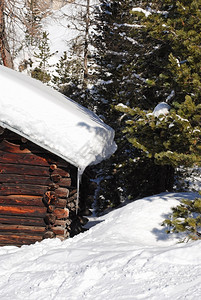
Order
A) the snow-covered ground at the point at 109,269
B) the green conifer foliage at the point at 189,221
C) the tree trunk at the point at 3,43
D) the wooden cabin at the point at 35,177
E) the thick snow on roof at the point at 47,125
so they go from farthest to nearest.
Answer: the tree trunk at the point at 3,43 → the wooden cabin at the point at 35,177 → the thick snow on roof at the point at 47,125 → the green conifer foliage at the point at 189,221 → the snow-covered ground at the point at 109,269

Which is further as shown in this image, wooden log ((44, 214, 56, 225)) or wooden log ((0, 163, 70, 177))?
wooden log ((0, 163, 70, 177))

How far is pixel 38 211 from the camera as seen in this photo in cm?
781

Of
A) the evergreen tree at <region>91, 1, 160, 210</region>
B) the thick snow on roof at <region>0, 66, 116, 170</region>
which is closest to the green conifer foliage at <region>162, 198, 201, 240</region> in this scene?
the thick snow on roof at <region>0, 66, 116, 170</region>

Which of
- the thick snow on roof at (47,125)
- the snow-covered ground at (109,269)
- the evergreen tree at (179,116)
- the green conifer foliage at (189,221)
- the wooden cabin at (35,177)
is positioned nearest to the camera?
the snow-covered ground at (109,269)

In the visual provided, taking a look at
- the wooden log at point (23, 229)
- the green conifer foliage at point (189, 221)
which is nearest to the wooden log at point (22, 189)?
the wooden log at point (23, 229)

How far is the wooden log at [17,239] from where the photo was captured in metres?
7.79

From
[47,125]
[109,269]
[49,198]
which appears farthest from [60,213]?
[109,269]

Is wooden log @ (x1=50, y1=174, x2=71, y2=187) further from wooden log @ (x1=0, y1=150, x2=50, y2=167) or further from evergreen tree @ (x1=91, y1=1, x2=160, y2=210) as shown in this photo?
evergreen tree @ (x1=91, y1=1, x2=160, y2=210)

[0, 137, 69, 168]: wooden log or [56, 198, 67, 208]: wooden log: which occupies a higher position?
[0, 137, 69, 168]: wooden log

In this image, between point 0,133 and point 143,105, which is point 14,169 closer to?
point 0,133

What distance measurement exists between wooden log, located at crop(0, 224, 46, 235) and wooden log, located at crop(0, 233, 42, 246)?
10 cm

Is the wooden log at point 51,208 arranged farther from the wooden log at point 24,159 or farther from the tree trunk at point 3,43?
the tree trunk at point 3,43

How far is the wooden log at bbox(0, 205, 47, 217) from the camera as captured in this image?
7.81 metres

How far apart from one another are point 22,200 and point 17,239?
0.92 m
